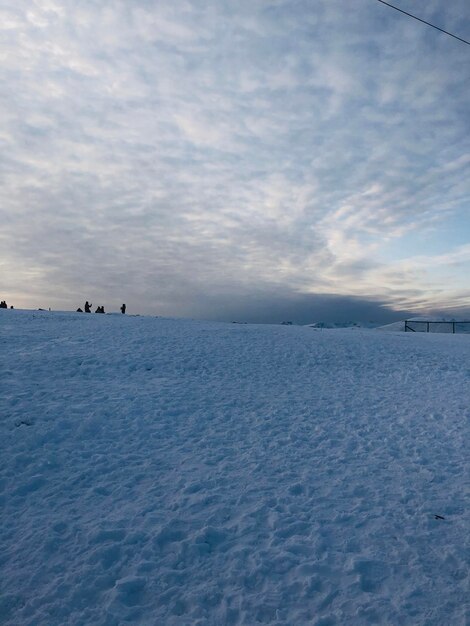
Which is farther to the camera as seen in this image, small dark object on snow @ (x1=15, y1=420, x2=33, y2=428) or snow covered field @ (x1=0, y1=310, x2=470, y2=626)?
small dark object on snow @ (x1=15, y1=420, x2=33, y2=428)

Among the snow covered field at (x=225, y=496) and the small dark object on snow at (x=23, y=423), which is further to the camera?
the small dark object on snow at (x=23, y=423)

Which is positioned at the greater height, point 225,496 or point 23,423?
point 23,423

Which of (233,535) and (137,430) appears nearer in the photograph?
(233,535)

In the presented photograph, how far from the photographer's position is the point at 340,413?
45.8ft

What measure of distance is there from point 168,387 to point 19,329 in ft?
43.3

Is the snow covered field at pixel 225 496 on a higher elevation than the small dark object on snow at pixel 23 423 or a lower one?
lower

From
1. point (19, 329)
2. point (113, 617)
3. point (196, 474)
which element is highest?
point (19, 329)

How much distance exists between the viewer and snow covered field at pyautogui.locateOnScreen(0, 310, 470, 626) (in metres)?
6.12

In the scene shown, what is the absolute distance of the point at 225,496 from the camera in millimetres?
8789

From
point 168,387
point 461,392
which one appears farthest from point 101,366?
point 461,392

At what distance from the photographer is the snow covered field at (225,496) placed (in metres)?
6.12

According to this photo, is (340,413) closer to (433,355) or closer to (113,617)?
(113,617)

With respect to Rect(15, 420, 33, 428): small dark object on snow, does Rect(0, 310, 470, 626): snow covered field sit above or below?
below

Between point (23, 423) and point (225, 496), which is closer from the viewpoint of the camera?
point (225, 496)
